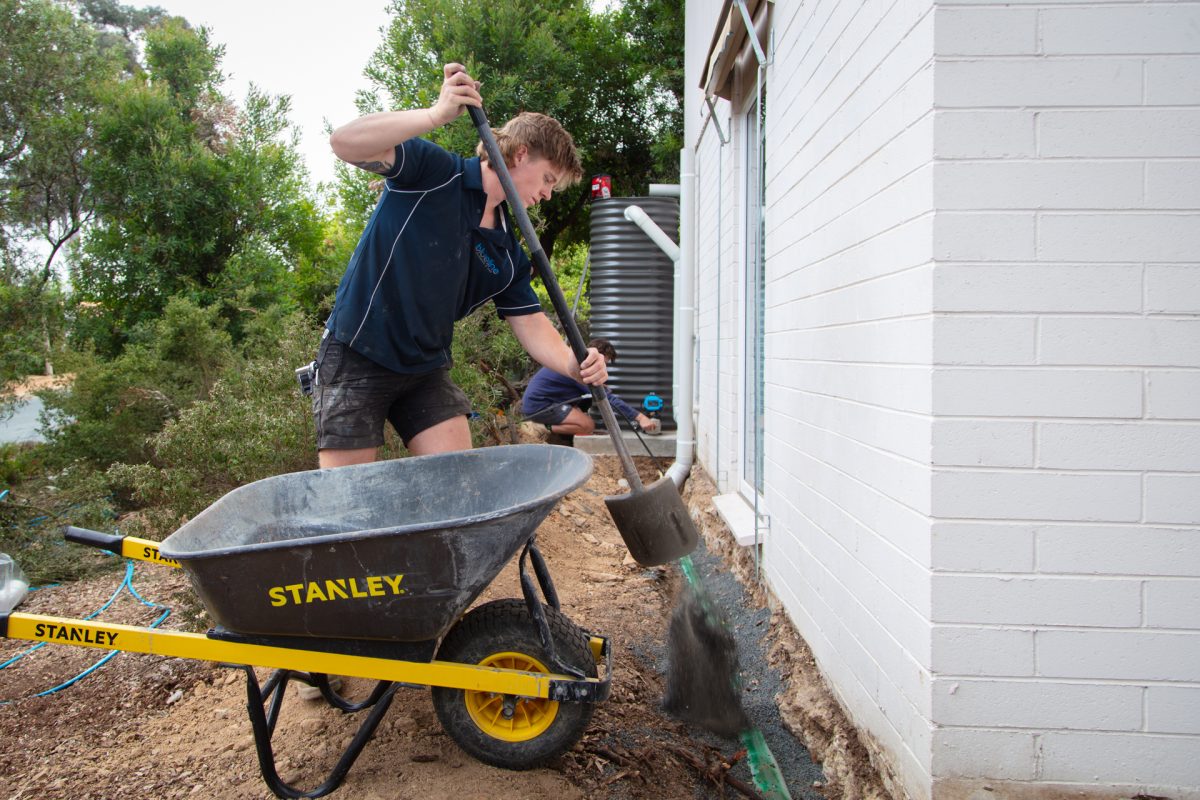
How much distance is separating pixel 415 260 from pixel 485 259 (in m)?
0.27

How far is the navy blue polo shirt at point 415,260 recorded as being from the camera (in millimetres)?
2660

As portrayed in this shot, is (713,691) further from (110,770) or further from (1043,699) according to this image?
(110,770)

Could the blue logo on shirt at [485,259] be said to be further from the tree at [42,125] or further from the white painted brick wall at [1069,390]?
the tree at [42,125]

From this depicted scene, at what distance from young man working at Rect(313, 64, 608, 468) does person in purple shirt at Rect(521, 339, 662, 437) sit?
13.2ft

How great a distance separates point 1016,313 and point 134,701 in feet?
10.4

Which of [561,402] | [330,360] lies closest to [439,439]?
[330,360]

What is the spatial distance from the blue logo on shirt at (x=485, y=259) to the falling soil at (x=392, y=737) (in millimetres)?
1410

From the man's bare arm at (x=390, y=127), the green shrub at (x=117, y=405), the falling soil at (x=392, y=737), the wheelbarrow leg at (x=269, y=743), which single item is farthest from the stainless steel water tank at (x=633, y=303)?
the wheelbarrow leg at (x=269, y=743)

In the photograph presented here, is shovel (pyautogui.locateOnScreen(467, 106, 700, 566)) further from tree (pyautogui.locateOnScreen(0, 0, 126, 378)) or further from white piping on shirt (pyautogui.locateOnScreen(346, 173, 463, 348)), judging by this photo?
tree (pyautogui.locateOnScreen(0, 0, 126, 378))

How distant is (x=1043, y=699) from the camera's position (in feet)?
5.99

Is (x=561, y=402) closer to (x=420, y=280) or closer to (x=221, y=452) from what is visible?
(x=221, y=452)

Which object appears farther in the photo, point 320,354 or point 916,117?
point 320,354

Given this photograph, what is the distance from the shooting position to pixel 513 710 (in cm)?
232

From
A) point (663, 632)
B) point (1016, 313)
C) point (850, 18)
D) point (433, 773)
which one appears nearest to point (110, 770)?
point (433, 773)
